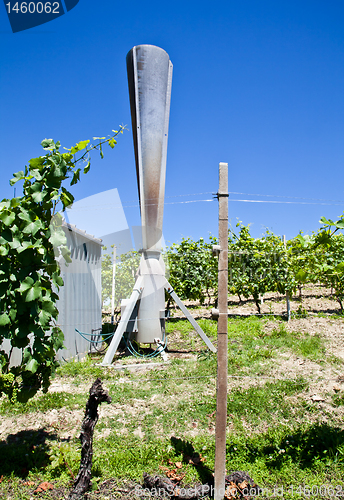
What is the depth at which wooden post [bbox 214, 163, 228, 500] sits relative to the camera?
7.66 ft

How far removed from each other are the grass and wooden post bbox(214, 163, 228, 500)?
0.74ft

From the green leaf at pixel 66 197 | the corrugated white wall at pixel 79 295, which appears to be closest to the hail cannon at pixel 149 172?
the corrugated white wall at pixel 79 295

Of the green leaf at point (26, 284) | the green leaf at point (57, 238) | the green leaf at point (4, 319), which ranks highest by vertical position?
the green leaf at point (57, 238)

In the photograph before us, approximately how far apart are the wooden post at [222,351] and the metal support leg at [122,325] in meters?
2.87

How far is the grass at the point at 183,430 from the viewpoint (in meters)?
2.51

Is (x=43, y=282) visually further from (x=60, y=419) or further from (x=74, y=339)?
(x=74, y=339)

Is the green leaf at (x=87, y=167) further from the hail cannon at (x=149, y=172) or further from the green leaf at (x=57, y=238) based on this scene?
the hail cannon at (x=149, y=172)

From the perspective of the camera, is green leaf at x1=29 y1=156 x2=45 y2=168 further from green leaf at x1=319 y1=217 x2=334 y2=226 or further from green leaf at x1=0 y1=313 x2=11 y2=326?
green leaf at x1=319 y1=217 x2=334 y2=226

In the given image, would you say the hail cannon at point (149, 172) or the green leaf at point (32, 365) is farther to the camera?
the hail cannon at point (149, 172)

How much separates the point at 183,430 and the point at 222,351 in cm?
127

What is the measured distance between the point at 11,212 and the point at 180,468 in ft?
7.88

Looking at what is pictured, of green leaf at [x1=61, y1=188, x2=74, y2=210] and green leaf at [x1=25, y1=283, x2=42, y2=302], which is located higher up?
green leaf at [x1=61, y1=188, x2=74, y2=210]

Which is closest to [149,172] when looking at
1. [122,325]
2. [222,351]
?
[122,325]

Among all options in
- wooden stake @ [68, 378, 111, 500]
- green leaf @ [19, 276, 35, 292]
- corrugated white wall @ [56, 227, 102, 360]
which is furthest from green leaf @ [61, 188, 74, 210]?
corrugated white wall @ [56, 227, 102, 360]
